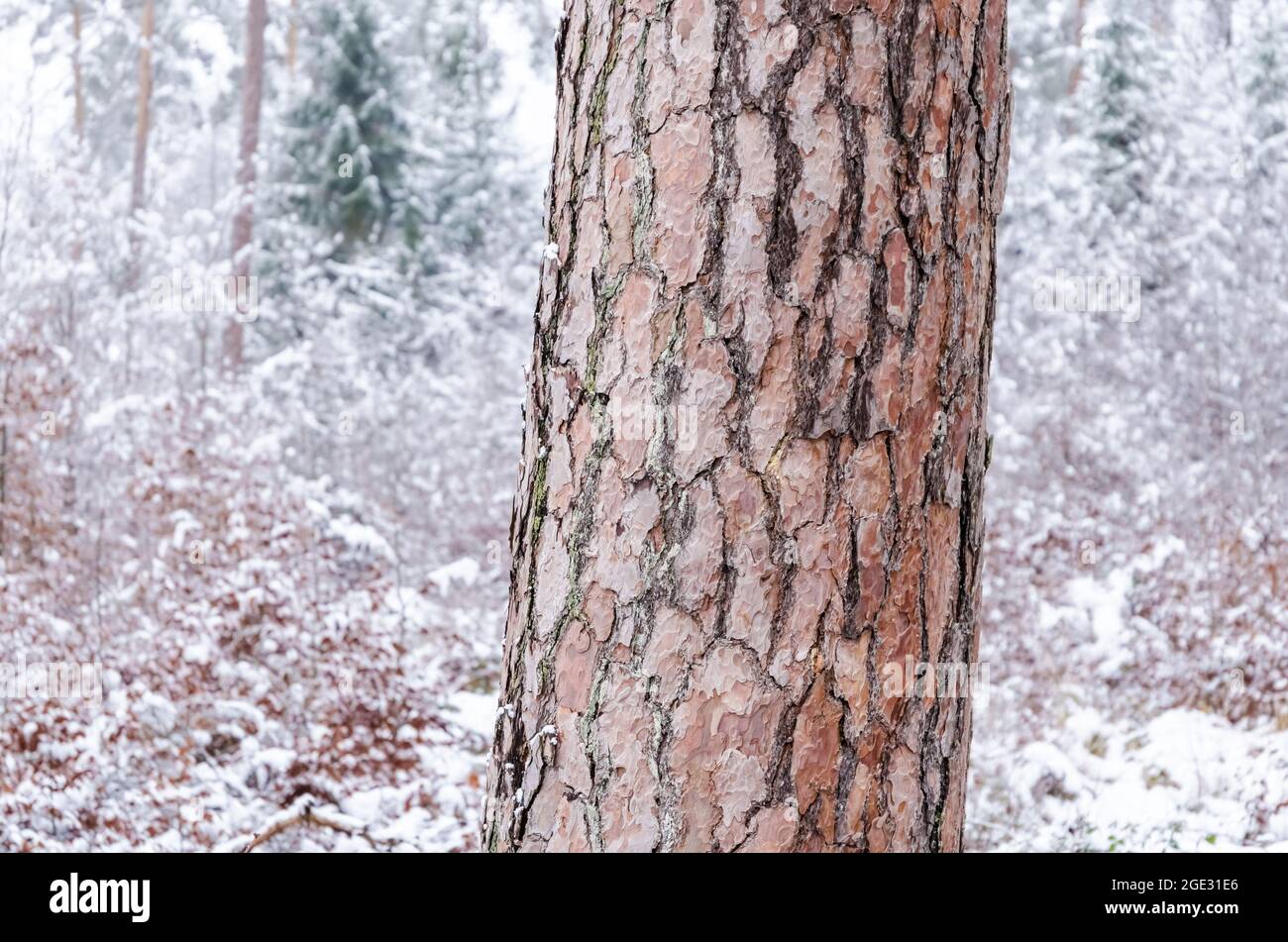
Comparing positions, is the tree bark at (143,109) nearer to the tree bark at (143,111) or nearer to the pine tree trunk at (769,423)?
the tree bark at (143,111)

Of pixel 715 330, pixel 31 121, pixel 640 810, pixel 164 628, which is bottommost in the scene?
pixel 164 628

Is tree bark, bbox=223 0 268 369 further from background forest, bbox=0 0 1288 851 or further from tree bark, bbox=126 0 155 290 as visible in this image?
tree bark, bbox=126 0 155 290

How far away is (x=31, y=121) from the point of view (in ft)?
22.9

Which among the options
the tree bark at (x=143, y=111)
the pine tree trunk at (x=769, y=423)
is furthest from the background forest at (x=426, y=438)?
the pine tree trunk at (x=769, y=423)

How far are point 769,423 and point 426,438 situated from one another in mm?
8012

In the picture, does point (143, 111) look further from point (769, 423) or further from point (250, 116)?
point (769, 423)

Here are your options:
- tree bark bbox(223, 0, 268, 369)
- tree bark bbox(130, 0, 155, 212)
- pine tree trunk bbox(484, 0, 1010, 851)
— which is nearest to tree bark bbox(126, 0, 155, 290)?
tree bark bbox(130, 0, 155, 212)

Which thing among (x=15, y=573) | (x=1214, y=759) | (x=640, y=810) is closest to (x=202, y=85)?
(x=15, y=573)

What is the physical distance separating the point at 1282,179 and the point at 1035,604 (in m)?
3.75

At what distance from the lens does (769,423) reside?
3.67ft

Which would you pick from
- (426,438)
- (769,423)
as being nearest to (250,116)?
(426,438)

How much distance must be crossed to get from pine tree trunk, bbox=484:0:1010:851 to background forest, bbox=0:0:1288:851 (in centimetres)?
238

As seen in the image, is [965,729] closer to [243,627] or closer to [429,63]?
[243,627]

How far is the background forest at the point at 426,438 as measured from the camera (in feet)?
13.5
